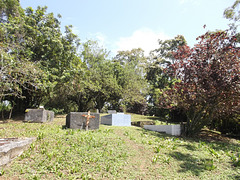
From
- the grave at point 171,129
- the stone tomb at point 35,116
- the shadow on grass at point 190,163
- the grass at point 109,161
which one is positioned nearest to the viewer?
the grass at point 109,161

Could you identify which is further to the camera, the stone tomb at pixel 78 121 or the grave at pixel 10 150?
the stone tomb at pixel 78 121

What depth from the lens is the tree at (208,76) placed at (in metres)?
8.39

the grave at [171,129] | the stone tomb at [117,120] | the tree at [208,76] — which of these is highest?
the tree at [208,76]

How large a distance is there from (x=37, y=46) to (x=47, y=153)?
1058 cm

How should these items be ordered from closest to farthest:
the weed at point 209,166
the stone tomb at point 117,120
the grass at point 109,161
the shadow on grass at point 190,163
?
the grass at point 109,161 → the shadow on grass at point 190,163 → the weed at point 209,166 → the stone tomb at point 117,120

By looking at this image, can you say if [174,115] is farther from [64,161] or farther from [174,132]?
[64,161]

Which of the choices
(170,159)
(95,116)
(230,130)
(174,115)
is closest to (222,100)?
(230,130)

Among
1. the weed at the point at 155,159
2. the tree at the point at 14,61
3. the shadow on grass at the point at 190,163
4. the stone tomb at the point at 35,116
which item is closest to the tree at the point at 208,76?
the shadow on grass at the point at 190,163

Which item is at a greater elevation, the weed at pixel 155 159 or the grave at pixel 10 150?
the grave at pixel 10 150

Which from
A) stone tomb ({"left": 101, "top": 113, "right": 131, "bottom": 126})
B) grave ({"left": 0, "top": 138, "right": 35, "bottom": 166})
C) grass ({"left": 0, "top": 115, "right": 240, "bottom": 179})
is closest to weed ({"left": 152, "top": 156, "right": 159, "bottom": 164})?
grass ({"left": 0, "top": 115, "right": 240, "bottom": 179})

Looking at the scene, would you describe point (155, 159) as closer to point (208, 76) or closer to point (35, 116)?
point (208, 76)

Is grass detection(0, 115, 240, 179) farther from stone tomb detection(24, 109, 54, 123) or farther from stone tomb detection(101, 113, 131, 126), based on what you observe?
stone tomb detection(101, 113, 131, 126)

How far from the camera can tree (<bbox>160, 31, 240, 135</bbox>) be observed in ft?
27.5

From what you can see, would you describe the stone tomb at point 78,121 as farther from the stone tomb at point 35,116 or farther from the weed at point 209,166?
the weed at point 209,166
